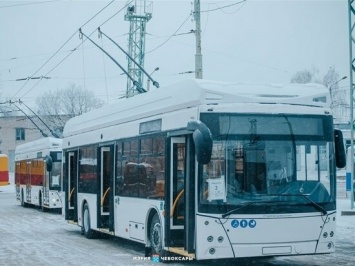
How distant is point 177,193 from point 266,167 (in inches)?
69.8

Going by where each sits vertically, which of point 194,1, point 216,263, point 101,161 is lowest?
point 216,263

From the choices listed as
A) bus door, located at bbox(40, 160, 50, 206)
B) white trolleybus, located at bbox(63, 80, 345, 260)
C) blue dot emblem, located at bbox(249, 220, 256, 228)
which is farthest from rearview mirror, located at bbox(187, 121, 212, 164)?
bus door, located at bbox(40, 160, 50, 206)

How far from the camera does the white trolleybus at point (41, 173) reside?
101ft

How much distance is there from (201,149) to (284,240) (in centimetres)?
211

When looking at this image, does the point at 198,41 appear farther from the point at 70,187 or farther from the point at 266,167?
the point at 266,167

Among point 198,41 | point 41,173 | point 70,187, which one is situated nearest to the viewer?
point 70,187

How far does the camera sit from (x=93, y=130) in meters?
18.6

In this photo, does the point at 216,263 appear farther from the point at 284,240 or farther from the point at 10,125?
the point at 10,125

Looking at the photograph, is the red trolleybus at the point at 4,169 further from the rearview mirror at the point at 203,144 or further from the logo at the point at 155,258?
the rearview mirror at the point at 203,144

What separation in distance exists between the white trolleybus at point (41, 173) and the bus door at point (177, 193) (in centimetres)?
1830

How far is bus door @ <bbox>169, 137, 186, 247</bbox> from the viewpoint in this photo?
12.5m

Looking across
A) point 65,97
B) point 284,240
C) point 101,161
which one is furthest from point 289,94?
point 65,97

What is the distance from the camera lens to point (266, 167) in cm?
1161

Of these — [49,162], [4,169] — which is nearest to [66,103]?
[4,169]
